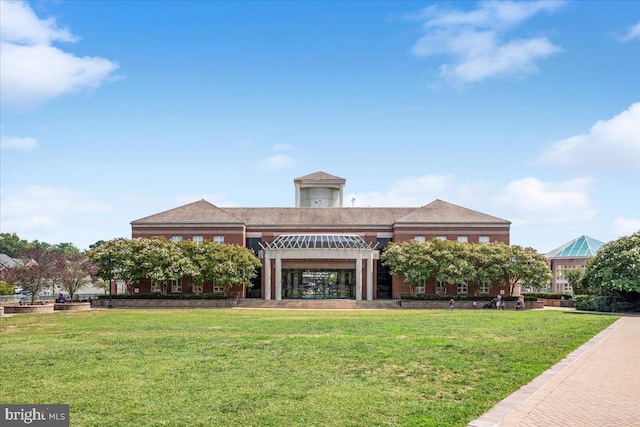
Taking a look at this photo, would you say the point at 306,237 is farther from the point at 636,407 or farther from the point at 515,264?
the point at 636,407

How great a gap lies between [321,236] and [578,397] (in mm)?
49737

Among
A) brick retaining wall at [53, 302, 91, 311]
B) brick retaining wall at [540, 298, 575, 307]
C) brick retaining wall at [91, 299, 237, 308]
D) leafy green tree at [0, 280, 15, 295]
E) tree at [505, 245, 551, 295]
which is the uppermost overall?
tree at [505, 245, 551, 295]

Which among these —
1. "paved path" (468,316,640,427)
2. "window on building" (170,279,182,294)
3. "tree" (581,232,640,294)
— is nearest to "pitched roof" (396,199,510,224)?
"tree" (581,232,640,294)

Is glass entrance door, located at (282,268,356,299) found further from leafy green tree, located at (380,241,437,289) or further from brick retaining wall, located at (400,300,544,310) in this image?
brick retaining wall, located at (400,300,544,310)

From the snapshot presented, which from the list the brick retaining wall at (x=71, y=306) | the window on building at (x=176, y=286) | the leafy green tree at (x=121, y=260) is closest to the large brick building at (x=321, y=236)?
the window on building at (x=176, y=286)

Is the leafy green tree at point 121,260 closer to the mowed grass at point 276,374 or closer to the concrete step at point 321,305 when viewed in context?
the concrete step at point 321,305

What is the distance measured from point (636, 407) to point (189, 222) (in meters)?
52.8

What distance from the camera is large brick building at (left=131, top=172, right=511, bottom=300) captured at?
57.5 meters

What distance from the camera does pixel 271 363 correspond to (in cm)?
1500

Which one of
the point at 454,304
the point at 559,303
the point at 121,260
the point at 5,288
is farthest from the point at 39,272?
the point at 559,303

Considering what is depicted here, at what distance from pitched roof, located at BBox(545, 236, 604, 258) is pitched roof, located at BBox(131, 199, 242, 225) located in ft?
181

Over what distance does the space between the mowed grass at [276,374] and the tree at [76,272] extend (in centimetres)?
2586

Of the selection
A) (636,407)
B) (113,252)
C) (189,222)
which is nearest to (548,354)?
(636,407)

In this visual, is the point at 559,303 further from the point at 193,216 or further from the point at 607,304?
the point at 193,216
